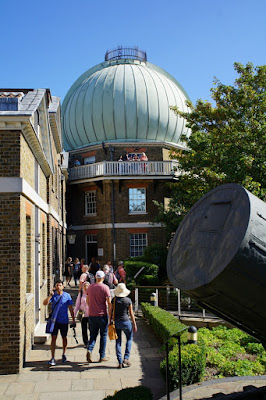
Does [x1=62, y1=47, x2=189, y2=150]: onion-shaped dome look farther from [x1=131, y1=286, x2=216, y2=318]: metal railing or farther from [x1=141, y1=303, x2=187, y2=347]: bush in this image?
[x1=141, y1=303, x2=187, y2=347]: bush

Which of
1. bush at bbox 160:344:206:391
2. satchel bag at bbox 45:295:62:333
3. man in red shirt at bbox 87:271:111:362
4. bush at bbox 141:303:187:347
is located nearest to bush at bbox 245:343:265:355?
bush at bbox 141:303:187:347

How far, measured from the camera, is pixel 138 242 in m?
26.4

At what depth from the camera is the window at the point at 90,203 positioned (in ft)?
91.9

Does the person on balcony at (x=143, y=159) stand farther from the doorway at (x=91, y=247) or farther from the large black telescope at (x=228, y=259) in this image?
the large black telescope at (x=228, y=259)

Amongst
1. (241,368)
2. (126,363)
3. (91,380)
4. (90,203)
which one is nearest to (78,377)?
(91,380)

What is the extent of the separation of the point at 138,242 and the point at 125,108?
9104 millimetres

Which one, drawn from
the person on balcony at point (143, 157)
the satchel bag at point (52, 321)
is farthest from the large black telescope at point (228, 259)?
the person on balcony at point (143, 157)

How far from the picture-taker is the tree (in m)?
14.5

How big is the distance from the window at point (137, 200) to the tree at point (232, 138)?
29.1 feet

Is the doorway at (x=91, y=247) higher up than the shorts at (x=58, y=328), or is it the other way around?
the doorway at (x=91, y=247)

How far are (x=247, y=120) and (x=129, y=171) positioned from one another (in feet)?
37.9

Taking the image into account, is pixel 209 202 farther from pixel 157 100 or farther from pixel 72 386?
pixel 157 100

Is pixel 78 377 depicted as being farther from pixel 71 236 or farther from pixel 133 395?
pixel 71 236

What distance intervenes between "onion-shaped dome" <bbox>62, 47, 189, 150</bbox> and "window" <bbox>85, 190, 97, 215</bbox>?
12.0 feet
